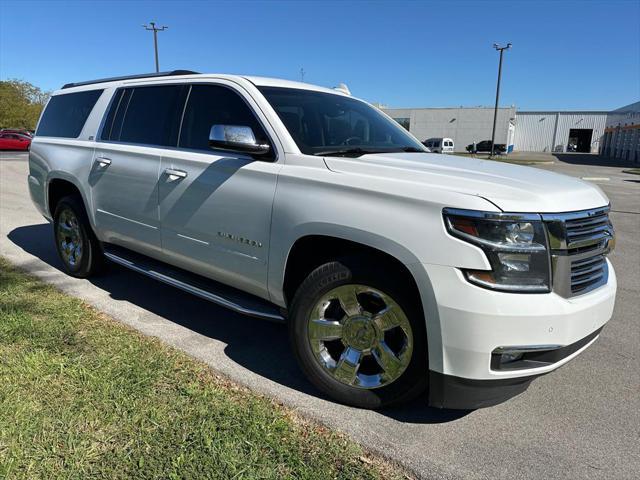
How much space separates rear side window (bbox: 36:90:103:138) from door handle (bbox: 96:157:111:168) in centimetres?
71

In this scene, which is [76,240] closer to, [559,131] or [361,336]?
[361,336]

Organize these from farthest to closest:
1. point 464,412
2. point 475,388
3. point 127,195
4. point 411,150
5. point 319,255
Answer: point 127,195 < point 411,150 < point 319,255 < point 464,412 < point 475,388

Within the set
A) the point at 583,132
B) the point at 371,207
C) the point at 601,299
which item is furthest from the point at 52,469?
the point at 583,132

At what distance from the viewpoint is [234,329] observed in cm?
405

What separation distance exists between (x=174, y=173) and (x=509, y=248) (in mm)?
2454

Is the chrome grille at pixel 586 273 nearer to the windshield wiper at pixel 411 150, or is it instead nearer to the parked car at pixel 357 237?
the parked car at pixel 357 237

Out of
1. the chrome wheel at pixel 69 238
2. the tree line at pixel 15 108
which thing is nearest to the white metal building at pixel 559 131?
the tree line at pixel 15 108

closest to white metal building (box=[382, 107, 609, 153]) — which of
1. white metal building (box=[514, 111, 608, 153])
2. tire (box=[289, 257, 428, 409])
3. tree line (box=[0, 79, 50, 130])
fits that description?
white metal building (box=[514, 111, 608, 153])

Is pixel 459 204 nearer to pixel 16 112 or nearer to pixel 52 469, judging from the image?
pixel 52 469

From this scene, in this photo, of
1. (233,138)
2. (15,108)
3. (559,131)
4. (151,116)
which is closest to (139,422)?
(233,138)

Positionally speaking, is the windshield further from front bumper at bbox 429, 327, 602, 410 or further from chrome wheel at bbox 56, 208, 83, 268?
chrome wheel at bbox 56, 208, 83, 268

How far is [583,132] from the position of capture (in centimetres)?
7250

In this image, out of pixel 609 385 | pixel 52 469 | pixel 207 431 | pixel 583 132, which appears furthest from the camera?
pixel 583 132

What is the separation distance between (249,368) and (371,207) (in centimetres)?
149
